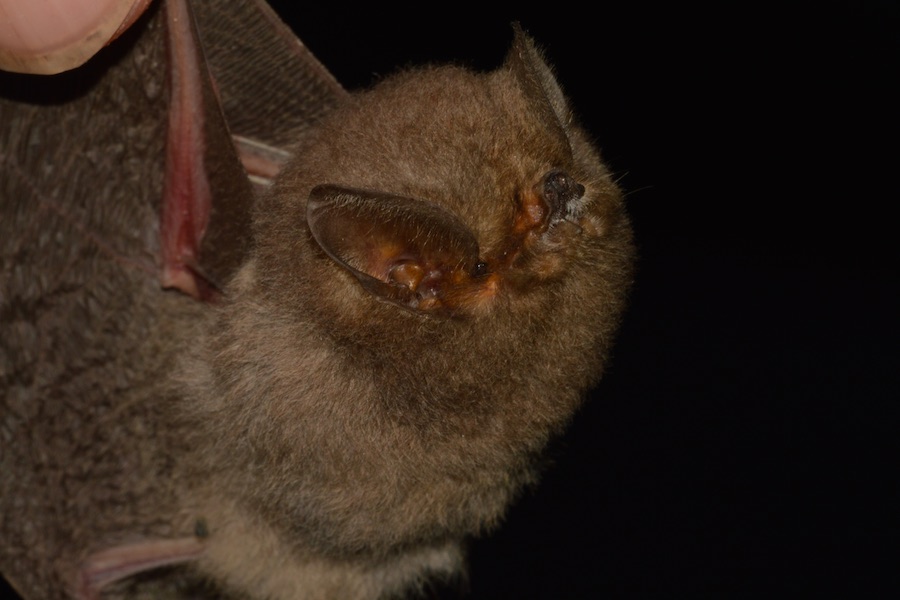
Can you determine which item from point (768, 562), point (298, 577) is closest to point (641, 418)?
point (768, 562)

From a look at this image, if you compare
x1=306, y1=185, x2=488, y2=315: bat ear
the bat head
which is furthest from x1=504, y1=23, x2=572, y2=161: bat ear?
x1=306, y1=185, x2=488, y2=315: bat ear

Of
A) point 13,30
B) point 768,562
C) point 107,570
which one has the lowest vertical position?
point 768,562

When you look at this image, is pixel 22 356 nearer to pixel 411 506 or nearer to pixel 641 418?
pixel 411 506

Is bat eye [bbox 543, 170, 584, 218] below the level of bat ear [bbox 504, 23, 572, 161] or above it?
below

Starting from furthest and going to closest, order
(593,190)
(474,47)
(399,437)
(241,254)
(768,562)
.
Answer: (768,562), (474,47), (241,254), (399,437), (593,190)

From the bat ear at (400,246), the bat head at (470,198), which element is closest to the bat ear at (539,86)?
the bat head at (470,198)

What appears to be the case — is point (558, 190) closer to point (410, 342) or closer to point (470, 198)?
point (470, 198)

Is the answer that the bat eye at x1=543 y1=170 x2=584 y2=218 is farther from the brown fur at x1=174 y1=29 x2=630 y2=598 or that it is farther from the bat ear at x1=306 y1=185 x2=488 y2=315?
the bat ear at x1=306 y1=185 x2=488 y2=315
